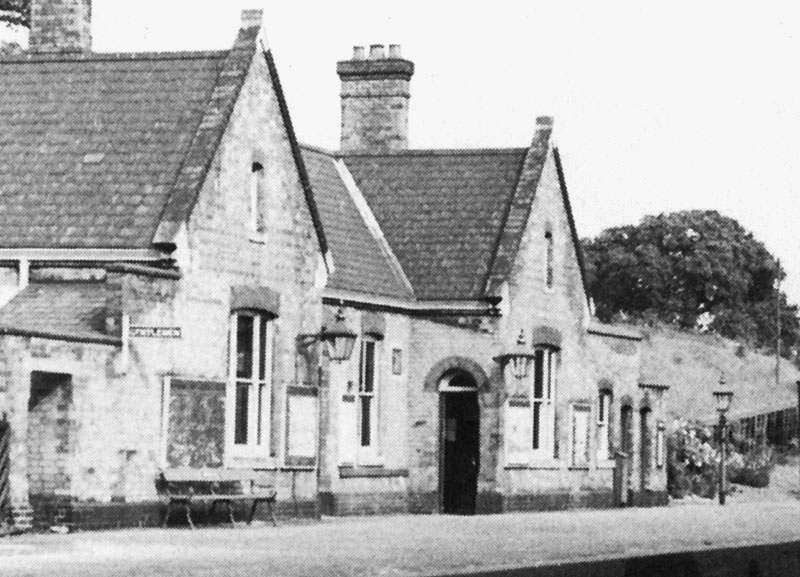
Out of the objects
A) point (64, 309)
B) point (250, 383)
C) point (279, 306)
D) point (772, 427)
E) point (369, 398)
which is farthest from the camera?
point (772, 427)

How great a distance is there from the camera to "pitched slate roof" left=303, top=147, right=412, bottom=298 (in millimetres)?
44625

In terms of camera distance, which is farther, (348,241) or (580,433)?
(580,433)

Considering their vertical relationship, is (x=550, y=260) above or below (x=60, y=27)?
below

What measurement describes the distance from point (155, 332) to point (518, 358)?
39.8 ft

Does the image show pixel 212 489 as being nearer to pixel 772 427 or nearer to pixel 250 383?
pixel 250 383

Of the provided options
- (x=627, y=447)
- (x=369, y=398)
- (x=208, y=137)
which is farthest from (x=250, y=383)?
(x=627, y=447)

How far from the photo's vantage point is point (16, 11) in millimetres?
60125

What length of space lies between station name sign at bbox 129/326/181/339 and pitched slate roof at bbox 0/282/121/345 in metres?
0.29

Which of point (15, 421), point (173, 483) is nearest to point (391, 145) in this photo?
point (173, 483)

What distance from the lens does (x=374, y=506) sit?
4419 centimetres

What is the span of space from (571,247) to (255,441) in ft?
38.7

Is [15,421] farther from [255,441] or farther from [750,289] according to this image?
[750,289]

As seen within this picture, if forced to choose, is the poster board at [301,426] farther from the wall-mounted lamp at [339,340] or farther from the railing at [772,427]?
the railing at [772,427]

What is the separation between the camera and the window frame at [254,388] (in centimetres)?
3850
